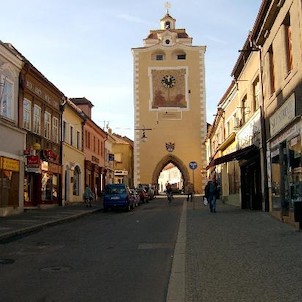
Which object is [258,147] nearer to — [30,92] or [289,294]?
[30,92]

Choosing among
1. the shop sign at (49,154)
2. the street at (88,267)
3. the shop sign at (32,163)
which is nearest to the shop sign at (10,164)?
the shop sign at (32,163)

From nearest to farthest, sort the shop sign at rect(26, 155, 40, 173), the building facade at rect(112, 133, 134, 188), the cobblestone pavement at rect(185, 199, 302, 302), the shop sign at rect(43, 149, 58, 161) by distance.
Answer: the cobblestone pavement at rect(185, 199, 302, 302), the shop sign at rect(26, 155, 40, 173), the shop sign at rect(43, 149, 58, 161), the building facade at rect(112, 133, 134, 188)

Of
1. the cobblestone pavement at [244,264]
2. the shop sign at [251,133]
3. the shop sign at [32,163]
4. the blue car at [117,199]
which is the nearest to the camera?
the cobblestone pavement at [244,264]

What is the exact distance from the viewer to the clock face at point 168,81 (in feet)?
203

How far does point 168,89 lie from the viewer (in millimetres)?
61625

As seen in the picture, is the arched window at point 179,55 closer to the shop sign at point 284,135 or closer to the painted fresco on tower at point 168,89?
the painted fresco on tower at point 168,89

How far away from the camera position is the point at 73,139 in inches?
1473

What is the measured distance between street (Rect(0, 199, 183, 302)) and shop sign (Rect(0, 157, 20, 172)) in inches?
293

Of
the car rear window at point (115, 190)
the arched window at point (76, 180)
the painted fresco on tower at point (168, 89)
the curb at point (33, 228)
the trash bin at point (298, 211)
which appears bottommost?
the curb at point (33, 228)

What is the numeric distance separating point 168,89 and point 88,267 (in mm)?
53129

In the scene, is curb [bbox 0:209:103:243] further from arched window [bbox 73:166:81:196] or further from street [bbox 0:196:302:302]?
arched window [bbox 73:166:81:196]

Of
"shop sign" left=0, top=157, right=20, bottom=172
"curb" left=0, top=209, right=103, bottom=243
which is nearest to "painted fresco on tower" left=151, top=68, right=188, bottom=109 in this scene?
"shop sign" left=0, top=157, right=20, bottom=172

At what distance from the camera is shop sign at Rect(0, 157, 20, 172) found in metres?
22.6

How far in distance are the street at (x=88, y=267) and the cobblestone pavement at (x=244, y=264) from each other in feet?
1.89
